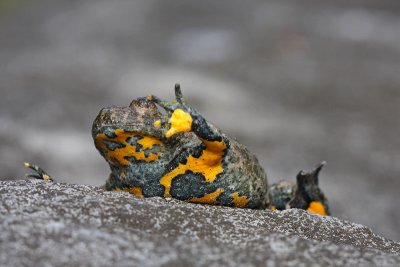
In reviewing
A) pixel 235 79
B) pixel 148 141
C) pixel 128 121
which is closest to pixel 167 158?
pixel 148 141

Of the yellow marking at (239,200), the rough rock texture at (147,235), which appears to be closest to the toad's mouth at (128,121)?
the rough rock texture at (147,235)

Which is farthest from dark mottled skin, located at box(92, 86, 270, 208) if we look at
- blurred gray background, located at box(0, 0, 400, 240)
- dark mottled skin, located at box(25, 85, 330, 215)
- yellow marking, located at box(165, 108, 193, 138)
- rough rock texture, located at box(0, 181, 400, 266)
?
blurred gray background, located at box(0, 0, 400, 240)

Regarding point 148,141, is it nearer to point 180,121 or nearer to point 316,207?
point 180,121

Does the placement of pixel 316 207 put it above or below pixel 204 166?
above

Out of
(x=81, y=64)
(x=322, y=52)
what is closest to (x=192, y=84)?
(x=81, y=64)

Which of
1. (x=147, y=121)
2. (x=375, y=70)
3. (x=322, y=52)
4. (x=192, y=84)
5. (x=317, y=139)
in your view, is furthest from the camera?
(x=322, y=52)

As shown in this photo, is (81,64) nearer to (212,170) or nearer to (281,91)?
(281,91)
